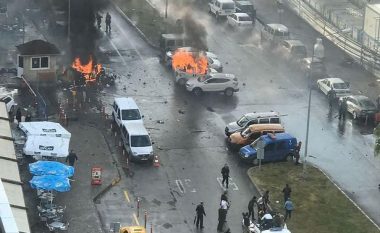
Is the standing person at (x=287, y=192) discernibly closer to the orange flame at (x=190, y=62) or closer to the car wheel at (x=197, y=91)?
the car wheel at (x=197, y=91)

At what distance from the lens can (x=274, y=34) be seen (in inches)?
2724

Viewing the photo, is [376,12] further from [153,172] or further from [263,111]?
[153,172]

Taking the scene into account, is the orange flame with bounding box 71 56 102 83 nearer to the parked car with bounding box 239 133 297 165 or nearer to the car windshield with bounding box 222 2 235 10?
the parked car with bounding box 239 133 297 165

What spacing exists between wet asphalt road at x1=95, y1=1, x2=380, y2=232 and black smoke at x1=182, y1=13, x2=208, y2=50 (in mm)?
1748

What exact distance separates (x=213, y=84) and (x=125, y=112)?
29.9ft

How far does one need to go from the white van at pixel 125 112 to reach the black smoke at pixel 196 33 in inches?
561

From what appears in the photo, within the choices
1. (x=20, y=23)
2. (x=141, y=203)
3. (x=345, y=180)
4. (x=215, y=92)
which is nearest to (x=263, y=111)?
(x=215, y=92)

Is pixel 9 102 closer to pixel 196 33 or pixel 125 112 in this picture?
pixel 125 112

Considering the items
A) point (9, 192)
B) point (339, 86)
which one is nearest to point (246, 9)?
point (339, 86)

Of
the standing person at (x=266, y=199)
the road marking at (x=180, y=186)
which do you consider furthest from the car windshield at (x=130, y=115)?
the standing person at (x=266, y=199)

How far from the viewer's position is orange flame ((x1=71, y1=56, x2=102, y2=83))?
59.4 m

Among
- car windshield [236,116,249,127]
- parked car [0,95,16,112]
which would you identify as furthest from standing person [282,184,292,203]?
parked car [0,95,16,112]

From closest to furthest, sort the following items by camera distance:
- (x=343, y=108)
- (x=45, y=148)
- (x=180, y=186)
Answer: (x=180, y=186) → (x=45, y=148) → (x=343, y=108)

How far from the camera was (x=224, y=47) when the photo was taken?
69.1m
